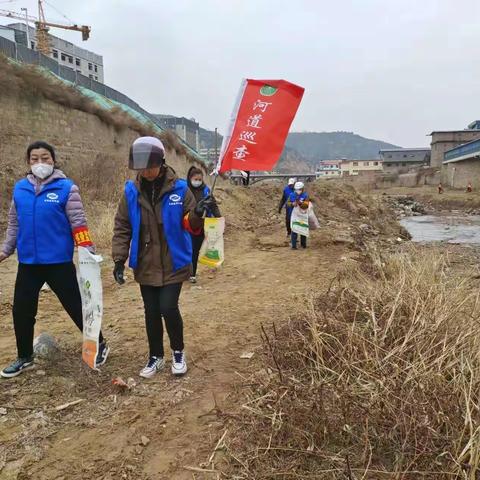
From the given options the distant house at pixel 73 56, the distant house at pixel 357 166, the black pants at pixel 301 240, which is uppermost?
the distant house at pixel 73 56

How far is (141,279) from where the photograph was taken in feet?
10.4

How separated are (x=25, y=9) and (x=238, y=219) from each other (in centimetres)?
8033

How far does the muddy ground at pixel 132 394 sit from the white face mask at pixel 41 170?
1.50 metres

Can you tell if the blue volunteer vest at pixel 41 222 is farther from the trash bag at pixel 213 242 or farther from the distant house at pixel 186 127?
the distant house at pixel 186 127

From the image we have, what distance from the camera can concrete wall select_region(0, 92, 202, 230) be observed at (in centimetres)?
1288

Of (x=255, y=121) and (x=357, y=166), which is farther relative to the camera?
(x=357, y=166)

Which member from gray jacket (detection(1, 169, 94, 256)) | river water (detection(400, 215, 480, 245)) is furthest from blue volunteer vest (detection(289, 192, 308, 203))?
river water (detection(400, 215, 480, 245))

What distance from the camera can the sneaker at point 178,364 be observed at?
332 cm

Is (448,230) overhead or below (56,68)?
below

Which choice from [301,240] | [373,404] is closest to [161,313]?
[373,404]

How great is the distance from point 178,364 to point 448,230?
64.8ft

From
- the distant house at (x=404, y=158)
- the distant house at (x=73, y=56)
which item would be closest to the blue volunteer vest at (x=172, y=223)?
the distant house at (x=73, y=56)

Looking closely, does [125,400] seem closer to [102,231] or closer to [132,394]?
[132,394]

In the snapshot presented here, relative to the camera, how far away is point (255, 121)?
11.6 feet
